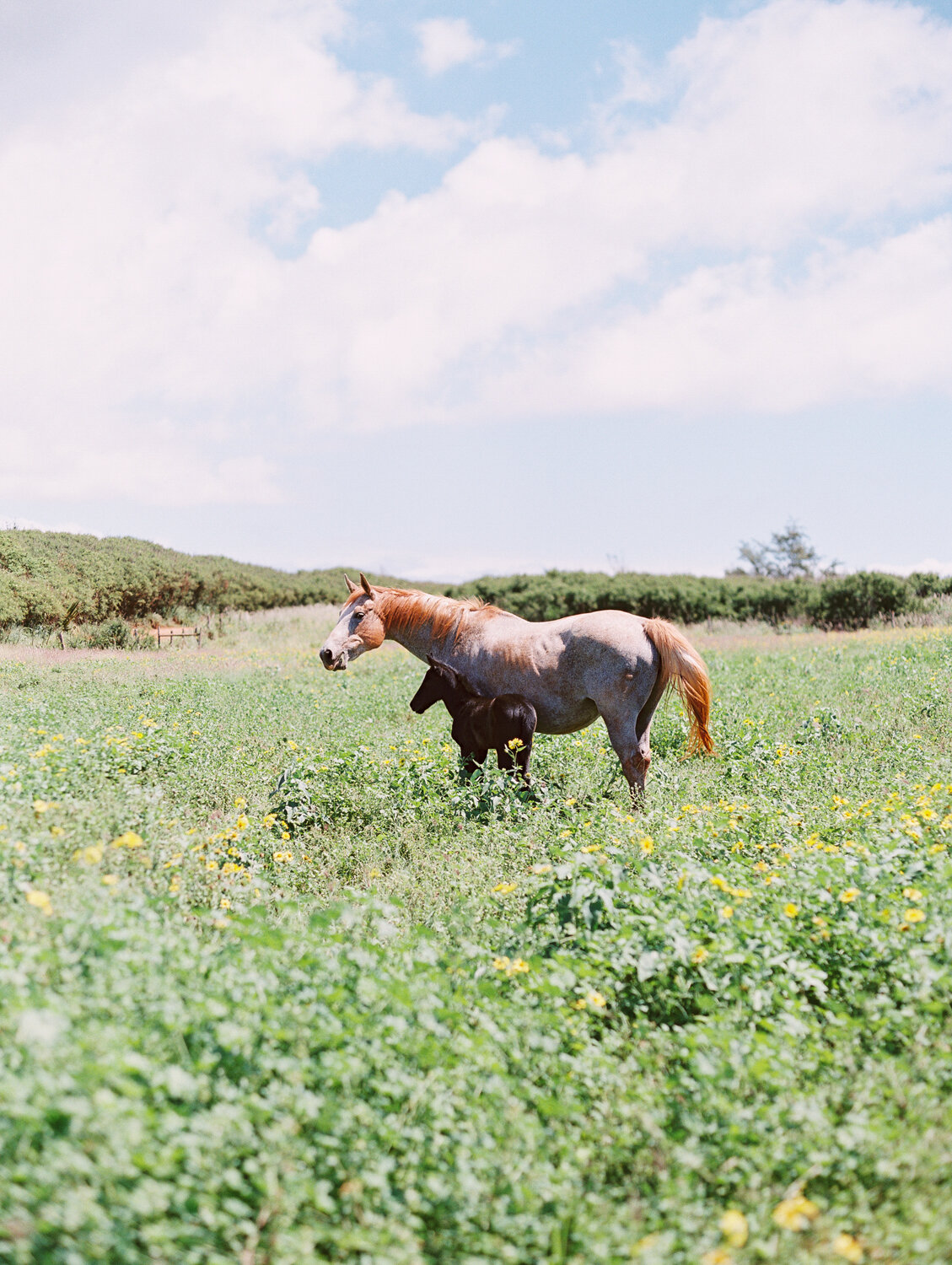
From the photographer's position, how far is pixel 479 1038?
3.02 meters

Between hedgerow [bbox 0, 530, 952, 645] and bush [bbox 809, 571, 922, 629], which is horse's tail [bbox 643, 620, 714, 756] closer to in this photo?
hedgerow [bbox 0, 530, 952, 645]

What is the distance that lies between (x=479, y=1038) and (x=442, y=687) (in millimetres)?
4556

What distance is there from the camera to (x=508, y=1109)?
108 inches

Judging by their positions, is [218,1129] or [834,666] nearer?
[218,1129]

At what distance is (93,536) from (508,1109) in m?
31.9

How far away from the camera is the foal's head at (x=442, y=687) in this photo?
292 inches

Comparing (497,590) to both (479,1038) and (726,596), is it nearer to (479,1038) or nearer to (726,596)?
(726,596)

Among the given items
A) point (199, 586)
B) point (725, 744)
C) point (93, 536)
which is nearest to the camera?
point (725, 744)

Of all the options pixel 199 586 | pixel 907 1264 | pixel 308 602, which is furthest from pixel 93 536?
pixel 907 1264

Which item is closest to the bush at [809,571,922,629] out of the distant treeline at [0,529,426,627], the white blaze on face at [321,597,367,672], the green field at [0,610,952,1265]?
the distant treeline at [0,529,426,627]

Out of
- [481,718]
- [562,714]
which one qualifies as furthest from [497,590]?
[481,718]

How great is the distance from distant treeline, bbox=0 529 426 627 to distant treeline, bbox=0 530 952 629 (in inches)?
2.0

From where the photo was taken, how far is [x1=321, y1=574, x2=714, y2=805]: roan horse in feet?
23.7

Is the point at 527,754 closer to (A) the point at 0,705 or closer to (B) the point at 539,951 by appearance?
(B) the point at 539,951
